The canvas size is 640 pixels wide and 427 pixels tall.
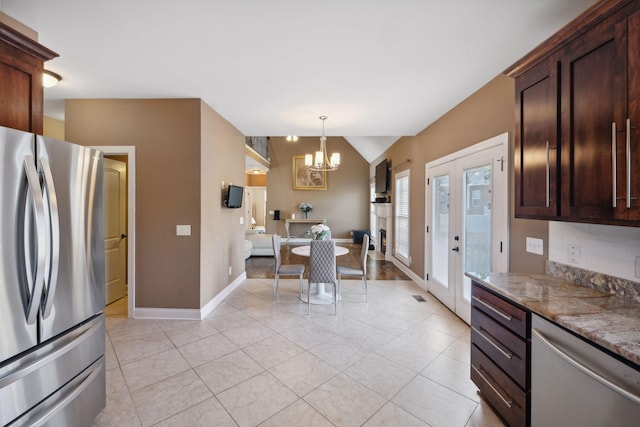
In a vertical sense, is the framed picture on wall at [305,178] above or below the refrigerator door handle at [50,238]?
above

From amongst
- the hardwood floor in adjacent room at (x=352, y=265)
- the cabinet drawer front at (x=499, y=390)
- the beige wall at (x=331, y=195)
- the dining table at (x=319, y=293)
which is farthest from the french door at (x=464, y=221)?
the beige wall at (x=331, y=195)

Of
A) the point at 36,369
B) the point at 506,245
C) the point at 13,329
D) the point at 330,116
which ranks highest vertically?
the point at 330,116

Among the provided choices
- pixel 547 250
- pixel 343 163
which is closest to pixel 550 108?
pixel 547 250

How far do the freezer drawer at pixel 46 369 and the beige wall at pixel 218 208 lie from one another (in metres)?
1.67

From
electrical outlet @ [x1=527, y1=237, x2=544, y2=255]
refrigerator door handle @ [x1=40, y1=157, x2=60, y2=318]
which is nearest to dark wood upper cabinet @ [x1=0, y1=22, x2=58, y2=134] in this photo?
refrigerator door handle @ [x1=40, y1=157, x2=60, y2=318]

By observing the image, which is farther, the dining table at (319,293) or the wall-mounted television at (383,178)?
the wall-mounted television at (383,178)

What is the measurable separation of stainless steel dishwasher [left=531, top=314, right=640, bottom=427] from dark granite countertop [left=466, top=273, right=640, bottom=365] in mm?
60

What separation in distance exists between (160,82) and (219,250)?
2.17 m

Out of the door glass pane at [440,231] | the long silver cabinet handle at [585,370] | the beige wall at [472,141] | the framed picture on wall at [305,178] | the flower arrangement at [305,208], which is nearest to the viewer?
the long silver cabinet handle at [585,370]

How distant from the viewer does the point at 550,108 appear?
1.55 m

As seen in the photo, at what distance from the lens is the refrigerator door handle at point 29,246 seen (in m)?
1.19

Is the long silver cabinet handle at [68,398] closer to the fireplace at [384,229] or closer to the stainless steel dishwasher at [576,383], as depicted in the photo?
the stainless steel dishwasher at [576,383]

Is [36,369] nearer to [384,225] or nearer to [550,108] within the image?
[550,108]

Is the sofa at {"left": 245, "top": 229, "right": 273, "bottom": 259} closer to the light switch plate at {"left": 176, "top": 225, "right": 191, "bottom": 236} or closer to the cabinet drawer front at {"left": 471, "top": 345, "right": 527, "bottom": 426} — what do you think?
the light switch plate at {"left": 176, "top": 225, "right": 191, "bottom": 236}
